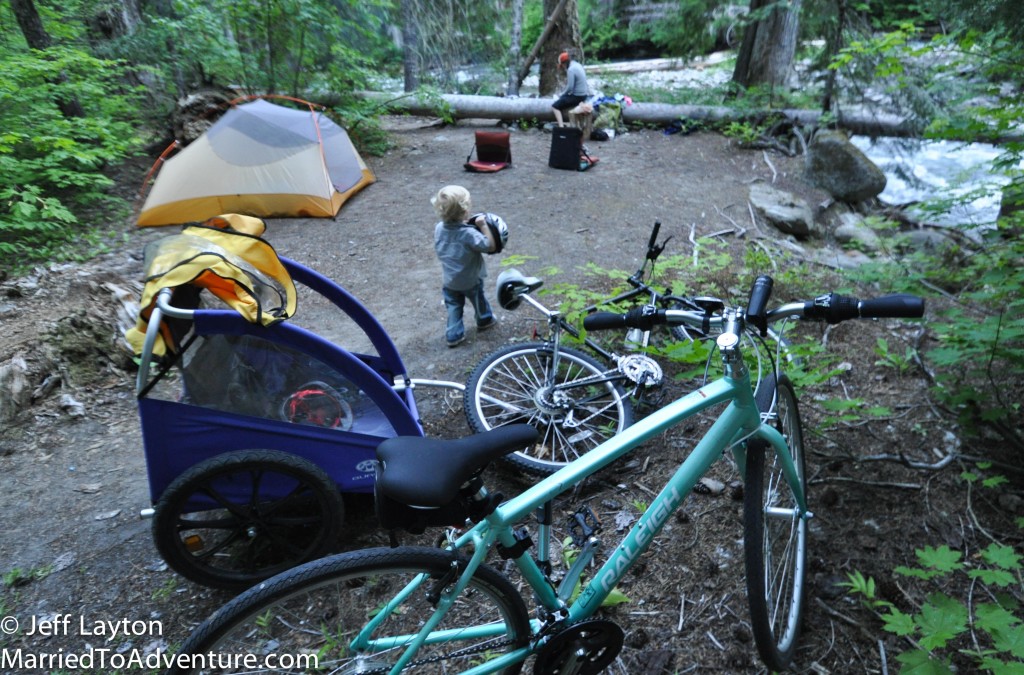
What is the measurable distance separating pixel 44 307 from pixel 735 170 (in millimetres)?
9759

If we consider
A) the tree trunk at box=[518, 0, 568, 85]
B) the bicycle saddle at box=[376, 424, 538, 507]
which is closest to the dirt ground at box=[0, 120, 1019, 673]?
the bicycle saddle at box=[376, 424, 538, 507]

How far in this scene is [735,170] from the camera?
34.8 ft

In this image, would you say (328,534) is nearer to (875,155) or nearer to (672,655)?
(672,655)

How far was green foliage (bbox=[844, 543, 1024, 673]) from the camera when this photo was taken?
193 cm

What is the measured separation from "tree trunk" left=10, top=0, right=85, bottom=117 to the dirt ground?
271 centimetres

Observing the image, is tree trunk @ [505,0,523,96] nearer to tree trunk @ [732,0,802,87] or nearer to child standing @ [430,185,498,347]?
tree trunk @ [732,0,802,87]

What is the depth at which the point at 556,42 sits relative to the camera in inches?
565

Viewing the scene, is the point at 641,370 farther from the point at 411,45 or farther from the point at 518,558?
the point at 411,45

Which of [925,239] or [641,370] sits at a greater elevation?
[641,370]

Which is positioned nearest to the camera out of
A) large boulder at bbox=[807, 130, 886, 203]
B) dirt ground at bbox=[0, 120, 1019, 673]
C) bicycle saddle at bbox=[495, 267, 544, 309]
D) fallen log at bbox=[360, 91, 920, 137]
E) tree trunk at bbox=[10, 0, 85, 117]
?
dirt ground at bbox=[0, 120, 1019, 673]

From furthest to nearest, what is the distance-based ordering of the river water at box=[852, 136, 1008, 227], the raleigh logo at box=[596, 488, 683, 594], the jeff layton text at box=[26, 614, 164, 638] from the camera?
the river water at box=[852, 136, 1008, 227] < the jeff layton text at box=[26, 614, 164, 638] < the raleigh logo at box=[596, 488, 683, 594]

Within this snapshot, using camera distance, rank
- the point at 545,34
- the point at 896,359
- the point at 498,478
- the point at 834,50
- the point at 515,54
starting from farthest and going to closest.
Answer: the point at 515,54
the point at 545,34
the point at 834,50
the point at 896,359
the point at 498,478

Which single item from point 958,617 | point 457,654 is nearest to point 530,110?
point 958,617

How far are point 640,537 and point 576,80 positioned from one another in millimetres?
10813
